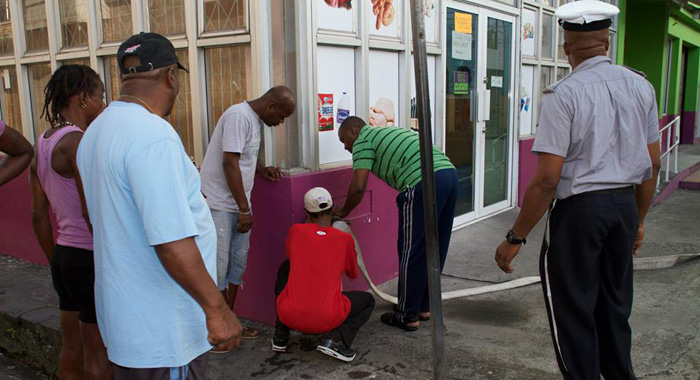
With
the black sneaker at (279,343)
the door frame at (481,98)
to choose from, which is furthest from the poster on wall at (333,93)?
the door frame at (481,98)

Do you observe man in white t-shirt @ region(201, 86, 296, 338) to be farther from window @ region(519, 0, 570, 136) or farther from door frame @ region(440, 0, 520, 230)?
window @ region(519, 0, 570, 136)

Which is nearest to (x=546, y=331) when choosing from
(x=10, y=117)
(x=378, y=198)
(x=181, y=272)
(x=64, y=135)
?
(x=378, y=198)

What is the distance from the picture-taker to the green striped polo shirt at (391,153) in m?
4.05

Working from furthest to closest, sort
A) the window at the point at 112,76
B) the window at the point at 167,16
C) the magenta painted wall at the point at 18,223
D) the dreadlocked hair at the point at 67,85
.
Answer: the magenta painted wall at the point at 18,223
the window at the point at 112,76
the window at the point at 167,16
the dreadlocked hair at the point at 67,85

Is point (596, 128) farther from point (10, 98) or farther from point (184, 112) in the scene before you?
point (10, 98)

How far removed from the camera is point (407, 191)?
4.07 m

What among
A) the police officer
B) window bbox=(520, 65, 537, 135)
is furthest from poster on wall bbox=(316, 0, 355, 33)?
window bbox=(520, 65, 537, 135)

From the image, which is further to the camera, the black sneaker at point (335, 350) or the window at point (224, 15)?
the window at point (224, 15)

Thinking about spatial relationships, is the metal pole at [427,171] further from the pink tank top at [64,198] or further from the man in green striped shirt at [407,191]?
the pink tank top at [64,198]

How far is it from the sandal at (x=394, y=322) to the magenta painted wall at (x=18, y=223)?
149 inches

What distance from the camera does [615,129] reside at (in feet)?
8.80

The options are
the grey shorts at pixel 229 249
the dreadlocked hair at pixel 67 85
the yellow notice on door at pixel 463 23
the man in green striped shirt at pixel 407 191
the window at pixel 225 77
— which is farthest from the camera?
the yellow notice on door at pixel 463 23

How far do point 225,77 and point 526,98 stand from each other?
4.54 metres

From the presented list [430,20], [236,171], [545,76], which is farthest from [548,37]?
[236,171]
